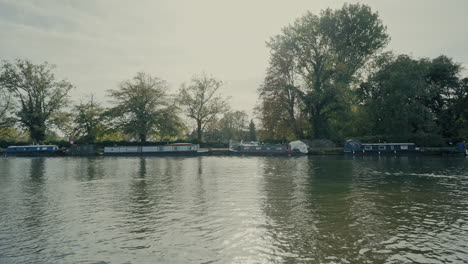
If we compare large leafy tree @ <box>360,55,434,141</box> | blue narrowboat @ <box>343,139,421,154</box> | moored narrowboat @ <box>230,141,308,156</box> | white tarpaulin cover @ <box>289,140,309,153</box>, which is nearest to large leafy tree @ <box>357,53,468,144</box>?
large leafy tree @ <box>360,55,434,141</box>

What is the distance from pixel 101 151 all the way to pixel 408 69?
7525 cm

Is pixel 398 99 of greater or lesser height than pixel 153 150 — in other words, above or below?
above

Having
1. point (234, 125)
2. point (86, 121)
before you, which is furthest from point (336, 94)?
point (234, 125)

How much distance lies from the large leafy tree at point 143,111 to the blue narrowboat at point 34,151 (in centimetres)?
1637

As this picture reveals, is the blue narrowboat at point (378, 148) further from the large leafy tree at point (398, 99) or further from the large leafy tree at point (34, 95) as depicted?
the large leafy tree at point (34, 95)

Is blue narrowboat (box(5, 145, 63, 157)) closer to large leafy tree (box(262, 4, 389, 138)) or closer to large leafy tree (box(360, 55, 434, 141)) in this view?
large leafy tree (box(262, 4, 389, 138))

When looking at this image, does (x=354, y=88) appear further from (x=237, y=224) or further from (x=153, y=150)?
(x=237, y=224)

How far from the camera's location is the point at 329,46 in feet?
220

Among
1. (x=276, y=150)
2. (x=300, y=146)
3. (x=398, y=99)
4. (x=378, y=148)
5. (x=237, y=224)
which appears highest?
(x=398, y=99)

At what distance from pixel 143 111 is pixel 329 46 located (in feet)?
159

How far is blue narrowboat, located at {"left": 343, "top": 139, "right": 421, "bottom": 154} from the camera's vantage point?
59.1 metres

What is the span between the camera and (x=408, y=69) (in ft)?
199

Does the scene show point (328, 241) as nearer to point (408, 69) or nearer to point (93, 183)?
point (93, 183)

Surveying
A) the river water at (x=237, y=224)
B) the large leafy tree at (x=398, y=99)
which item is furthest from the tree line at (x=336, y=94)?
the river water at (x=237, y=224)
